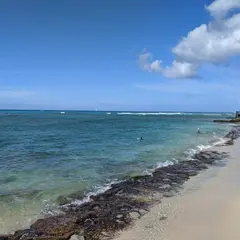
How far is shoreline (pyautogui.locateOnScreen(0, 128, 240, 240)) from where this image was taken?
428 inches

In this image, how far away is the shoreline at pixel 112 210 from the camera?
35.7 feet

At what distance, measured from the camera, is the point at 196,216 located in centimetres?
1260

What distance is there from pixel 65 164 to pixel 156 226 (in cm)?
1337

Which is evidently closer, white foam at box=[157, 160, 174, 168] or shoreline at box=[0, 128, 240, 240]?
shoreline at box=[0, 128, 240, 240]

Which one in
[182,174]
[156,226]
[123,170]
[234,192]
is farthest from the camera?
[123,170]

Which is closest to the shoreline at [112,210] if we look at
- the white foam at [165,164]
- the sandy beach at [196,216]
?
the sandy beach at [196,216]

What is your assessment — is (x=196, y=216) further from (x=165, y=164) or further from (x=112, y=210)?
(x=165, y=164)

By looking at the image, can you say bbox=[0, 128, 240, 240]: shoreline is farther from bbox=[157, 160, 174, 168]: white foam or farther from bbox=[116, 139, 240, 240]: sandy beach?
bbox=[157, 160, 174, 168]: white foam

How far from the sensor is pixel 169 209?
13.6 metres

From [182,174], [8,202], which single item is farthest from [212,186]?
[8,202]

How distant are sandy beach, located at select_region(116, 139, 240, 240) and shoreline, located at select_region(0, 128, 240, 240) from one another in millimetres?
510

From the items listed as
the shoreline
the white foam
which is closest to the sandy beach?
the shoreline

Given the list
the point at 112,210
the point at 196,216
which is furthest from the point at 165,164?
the point at 196,216

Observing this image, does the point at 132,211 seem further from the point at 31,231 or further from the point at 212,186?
the point at 212,186
